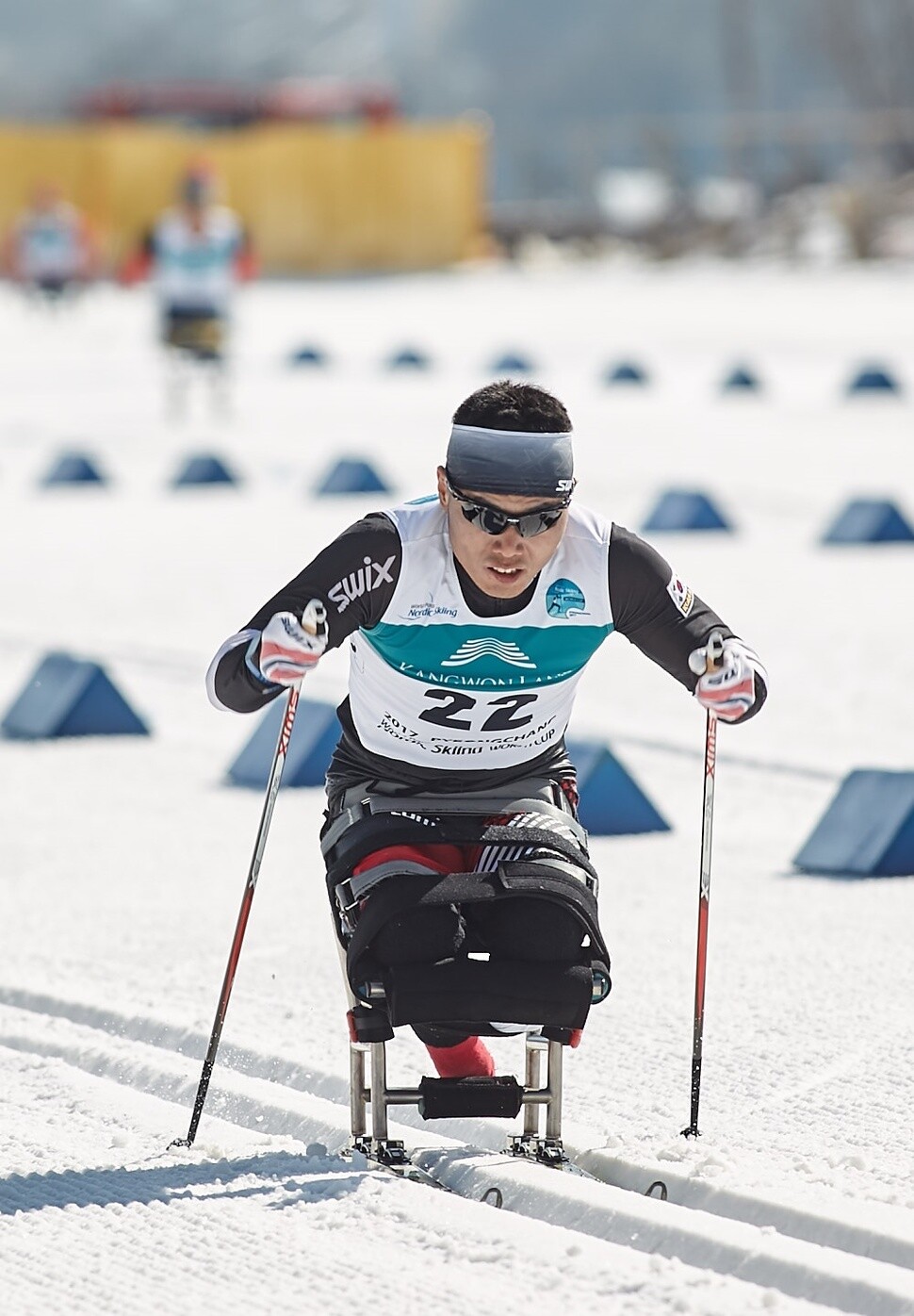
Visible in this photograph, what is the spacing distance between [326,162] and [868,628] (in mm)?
29736

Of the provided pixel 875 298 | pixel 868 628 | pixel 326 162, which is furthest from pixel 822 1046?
pixel 326 162

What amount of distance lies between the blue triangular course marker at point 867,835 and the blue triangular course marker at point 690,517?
5.54 meters

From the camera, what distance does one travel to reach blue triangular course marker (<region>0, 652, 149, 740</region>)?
7344 mm

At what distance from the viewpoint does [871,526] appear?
1106 cm

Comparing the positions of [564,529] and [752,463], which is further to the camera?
[752,463]

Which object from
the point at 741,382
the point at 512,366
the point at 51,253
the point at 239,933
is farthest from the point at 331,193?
the point at 239,933

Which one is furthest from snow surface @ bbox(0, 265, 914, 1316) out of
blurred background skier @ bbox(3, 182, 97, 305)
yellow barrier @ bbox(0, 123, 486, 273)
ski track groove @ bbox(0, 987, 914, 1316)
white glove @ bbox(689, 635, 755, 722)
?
yellow barrier @ bbox(0, 123, 486, 273)

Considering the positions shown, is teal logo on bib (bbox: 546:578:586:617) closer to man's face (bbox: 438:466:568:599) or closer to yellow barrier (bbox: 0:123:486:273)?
man's face (bbox: 438:466:568:599)

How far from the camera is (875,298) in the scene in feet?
86.2

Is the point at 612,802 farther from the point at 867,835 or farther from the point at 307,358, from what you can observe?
the point at 307,358

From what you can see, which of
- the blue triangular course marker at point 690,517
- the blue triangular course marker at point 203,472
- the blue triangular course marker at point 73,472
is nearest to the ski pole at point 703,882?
the blue triangular course marker at point 690,517

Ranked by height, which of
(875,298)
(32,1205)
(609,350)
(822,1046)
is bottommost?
(32,1205)

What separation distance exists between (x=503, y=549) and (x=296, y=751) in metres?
3.07

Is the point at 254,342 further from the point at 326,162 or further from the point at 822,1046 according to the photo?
the point at 822,1046
